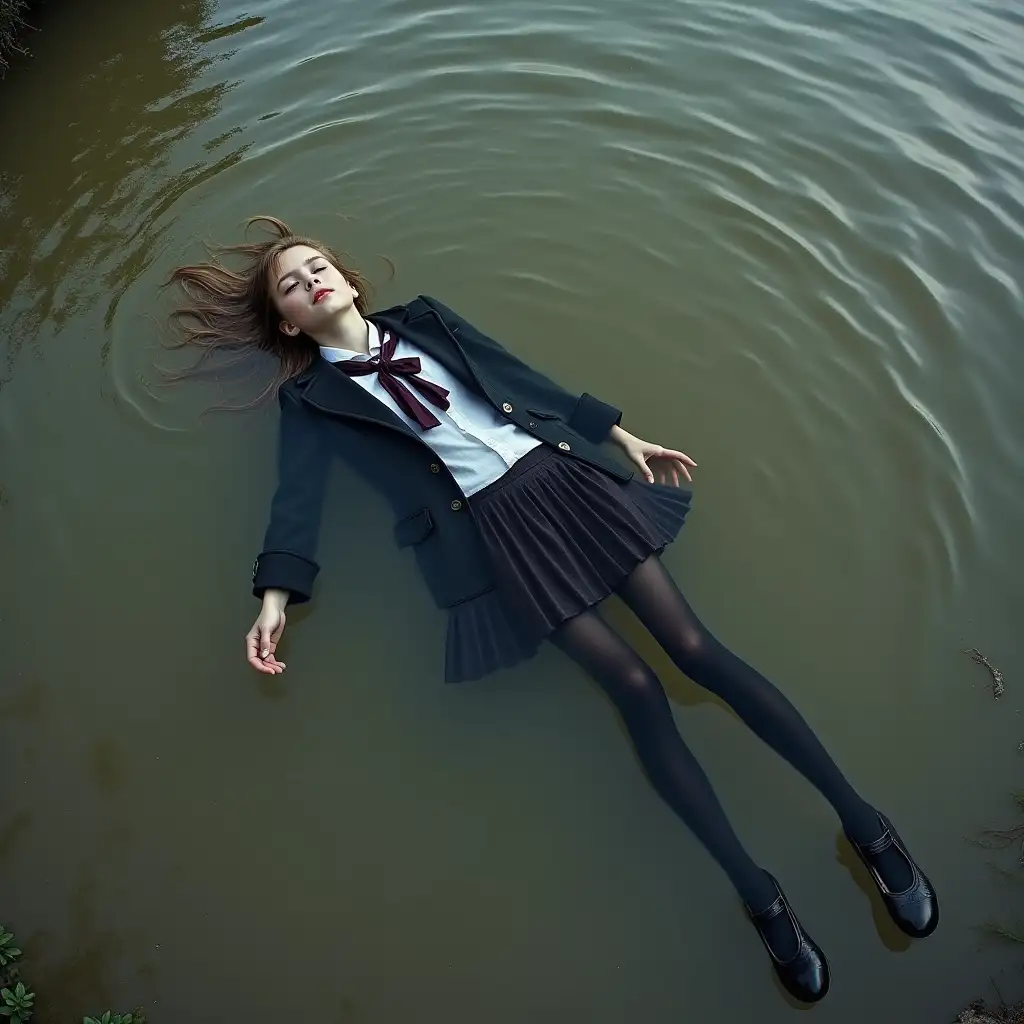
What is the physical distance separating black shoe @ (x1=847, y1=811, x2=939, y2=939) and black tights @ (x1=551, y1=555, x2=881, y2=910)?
4cm

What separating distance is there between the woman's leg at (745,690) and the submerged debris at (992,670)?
0.78 metres

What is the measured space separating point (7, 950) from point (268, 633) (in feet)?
4.40

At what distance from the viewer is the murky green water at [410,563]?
10.1 ft

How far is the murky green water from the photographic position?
3.09 metres

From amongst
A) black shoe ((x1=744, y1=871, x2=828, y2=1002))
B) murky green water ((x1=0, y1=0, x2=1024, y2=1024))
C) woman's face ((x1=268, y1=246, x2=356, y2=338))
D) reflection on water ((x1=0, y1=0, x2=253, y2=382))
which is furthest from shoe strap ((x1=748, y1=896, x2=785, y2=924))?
reflection on water ((x1=0, y1=0, x2=253, y2=382))

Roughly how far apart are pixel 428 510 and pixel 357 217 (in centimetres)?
222

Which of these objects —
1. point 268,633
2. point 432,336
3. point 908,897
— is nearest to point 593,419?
point 432,336

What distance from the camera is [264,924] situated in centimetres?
315

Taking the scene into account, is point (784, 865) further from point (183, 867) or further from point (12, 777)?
point (12, 777)

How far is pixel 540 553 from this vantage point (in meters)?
3.22


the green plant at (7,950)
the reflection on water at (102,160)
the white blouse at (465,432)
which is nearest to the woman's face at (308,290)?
the white blouse at (465,432)

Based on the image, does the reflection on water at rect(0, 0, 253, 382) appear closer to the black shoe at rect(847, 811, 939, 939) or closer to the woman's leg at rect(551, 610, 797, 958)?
the woman's leg at rect(551, 610, 797, 958)

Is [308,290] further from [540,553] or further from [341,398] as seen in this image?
[540,553]

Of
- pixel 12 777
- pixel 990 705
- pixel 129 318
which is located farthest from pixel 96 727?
pixel 990 705
